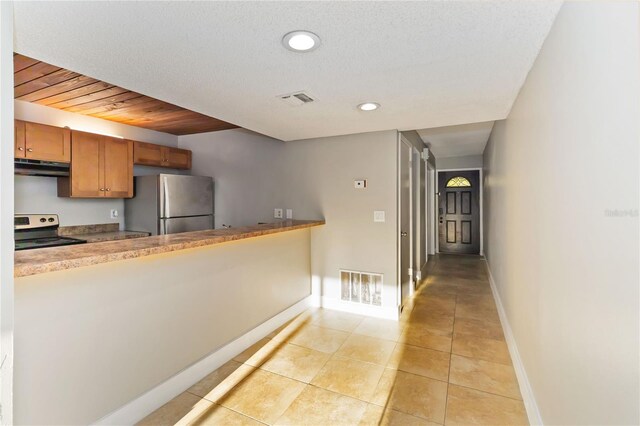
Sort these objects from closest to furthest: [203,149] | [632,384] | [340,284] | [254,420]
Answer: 1. [632,384]
2. [254,420]
3. [340,284]
4. [203,149]

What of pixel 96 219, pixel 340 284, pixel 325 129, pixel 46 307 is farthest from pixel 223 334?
pixel 96 219

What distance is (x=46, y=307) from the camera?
142 centimetres

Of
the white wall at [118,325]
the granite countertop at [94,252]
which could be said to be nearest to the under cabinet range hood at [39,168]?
the granite countertop at [94,252]

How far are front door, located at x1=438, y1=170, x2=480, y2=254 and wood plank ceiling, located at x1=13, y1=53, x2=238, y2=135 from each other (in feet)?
17.2

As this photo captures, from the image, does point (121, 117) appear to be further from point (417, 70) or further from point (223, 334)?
point (417, 70)

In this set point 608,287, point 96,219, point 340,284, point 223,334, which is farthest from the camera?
point 96,219

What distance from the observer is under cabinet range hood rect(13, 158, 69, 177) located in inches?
117

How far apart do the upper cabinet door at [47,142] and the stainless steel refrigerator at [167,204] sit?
2.94 ft

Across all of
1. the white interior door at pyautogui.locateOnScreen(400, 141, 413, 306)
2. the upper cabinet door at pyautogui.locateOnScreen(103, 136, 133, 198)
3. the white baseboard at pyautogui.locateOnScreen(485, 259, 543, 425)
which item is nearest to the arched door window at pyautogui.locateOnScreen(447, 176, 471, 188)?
the white interior door at pyautogui.locateOnScreen(400, 141, 413, 306)

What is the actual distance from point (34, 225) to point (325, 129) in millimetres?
3217

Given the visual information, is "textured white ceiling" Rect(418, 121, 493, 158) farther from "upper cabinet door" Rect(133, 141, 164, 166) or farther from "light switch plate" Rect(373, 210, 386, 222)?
"upper cabinet door" Rect(133, 141, 164, 166)

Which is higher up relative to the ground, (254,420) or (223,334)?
(223,334)

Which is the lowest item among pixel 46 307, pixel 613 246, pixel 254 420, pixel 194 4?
pixel 254 420

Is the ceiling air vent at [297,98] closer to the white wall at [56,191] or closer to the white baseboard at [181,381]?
the white baseboard at [181,381]
